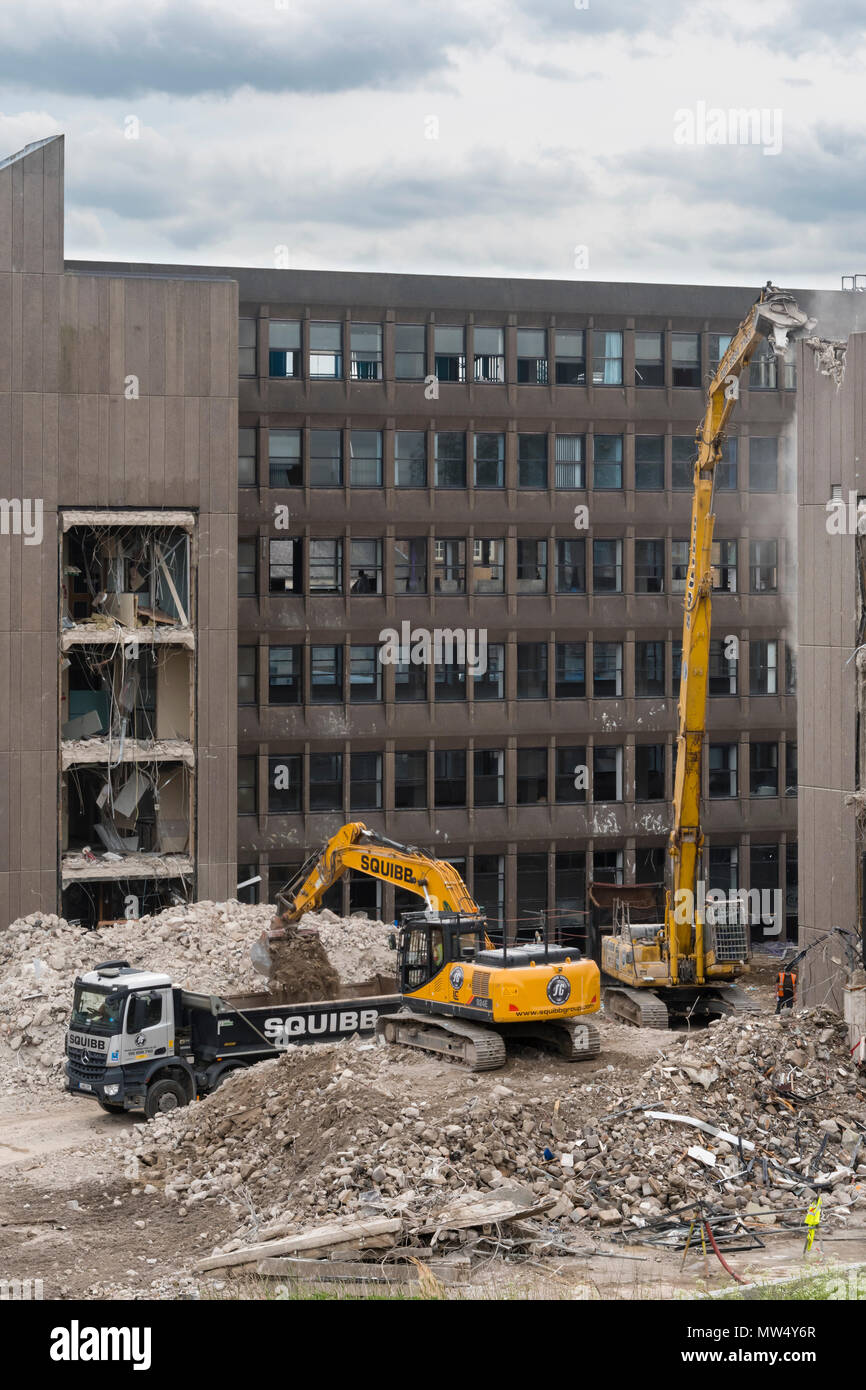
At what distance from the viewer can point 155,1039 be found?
26.0m

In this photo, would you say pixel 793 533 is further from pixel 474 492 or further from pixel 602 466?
pixel 474 492

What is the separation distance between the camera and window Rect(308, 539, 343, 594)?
45.4 metres

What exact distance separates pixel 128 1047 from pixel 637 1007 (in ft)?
34.3

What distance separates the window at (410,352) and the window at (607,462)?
555 cm

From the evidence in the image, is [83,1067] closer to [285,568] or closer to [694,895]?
[694,895]

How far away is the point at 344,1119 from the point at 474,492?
90.1 feet

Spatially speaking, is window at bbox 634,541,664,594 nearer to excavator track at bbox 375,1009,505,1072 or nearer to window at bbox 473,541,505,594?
window at bbox 473,541,505,594

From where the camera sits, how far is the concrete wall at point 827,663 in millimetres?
27703

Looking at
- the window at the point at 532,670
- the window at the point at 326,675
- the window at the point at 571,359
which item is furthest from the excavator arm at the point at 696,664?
the window at the point at 571,359

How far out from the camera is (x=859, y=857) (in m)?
27.5

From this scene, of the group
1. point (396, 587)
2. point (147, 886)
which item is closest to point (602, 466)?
point (396, 587)

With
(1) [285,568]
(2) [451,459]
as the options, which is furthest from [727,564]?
(1) [285,568]

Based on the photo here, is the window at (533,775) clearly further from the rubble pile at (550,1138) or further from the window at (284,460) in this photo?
the rubble pile at (550,1138)

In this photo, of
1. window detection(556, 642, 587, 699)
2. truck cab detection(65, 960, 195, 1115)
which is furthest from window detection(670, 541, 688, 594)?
truck cab detection(65, 960, 195, 1115)
